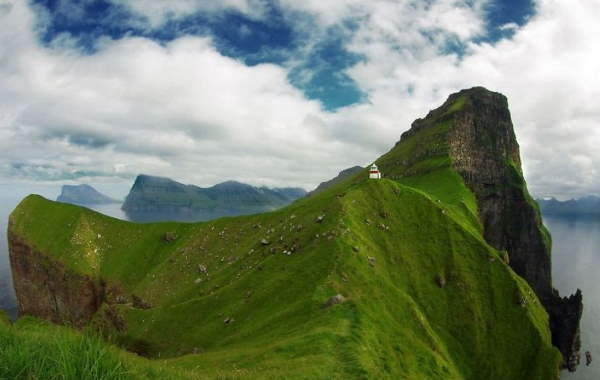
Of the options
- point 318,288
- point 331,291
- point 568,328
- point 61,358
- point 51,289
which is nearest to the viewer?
point 61,358

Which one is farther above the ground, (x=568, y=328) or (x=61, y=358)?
(x=61, y=358)

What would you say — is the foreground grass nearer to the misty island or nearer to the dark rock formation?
the misty island

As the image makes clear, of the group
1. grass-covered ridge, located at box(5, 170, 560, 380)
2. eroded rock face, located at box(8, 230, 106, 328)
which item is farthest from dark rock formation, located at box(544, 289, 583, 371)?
eroded rock face, located at box(8, 230, 106, 328)

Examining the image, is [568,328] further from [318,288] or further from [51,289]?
[51,289]

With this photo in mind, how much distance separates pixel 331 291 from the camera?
71.0 meters

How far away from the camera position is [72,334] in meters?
11.6

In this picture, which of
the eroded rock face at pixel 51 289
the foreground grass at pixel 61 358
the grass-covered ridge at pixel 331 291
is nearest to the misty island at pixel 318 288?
the foreground grass at pixel 61 358

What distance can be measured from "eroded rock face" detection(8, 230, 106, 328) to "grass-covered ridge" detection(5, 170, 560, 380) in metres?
4.43

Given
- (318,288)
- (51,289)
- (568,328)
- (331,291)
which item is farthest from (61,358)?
(568,328)

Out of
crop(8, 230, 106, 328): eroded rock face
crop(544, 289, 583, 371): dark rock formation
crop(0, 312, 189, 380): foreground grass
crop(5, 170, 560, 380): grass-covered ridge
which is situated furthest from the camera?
crop(544, 289, 583, 371): dark rock formation

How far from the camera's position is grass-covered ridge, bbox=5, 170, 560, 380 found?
55.8 meters

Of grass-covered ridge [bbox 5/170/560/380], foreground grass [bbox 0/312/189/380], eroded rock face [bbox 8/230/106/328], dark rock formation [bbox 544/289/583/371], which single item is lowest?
dark rock formation [bbox 544/289/583/371]

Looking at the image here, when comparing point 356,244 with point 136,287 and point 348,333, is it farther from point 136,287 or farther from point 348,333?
point 136,287

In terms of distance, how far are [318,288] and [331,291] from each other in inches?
106
